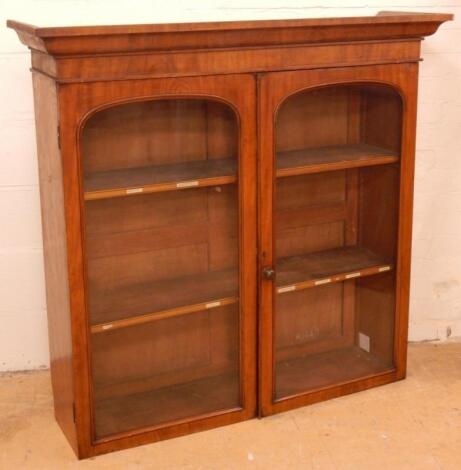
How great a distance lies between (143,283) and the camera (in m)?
3.01

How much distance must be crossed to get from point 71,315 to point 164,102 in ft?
2.41

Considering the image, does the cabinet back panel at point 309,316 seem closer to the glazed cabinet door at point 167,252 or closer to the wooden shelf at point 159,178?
the glazed cabinet door at point 167,252

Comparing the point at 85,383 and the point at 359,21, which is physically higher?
the point at 359,21

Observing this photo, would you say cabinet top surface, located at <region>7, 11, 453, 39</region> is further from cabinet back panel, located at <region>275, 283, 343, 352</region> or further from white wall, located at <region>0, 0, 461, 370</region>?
cabinet back panel, located at <region>275, 283, 343, 352</region>

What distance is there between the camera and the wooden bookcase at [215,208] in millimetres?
2666

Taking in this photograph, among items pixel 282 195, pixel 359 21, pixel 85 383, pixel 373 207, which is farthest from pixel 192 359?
pixel 359 21

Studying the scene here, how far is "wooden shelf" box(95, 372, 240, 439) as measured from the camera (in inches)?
117

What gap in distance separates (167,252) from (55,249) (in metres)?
0.40

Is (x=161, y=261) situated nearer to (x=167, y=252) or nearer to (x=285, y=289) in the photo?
(x=167, y=252)

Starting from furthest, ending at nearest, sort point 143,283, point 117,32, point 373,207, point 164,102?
point 373,207
point 143,283
point 164,102
point 117,32

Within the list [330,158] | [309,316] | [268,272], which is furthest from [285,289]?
[330,158]

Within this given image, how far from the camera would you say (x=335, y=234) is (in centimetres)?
337

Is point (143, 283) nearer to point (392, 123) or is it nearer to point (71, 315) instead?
point (71, 315)

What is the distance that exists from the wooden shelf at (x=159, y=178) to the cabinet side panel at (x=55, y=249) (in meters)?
0.13
